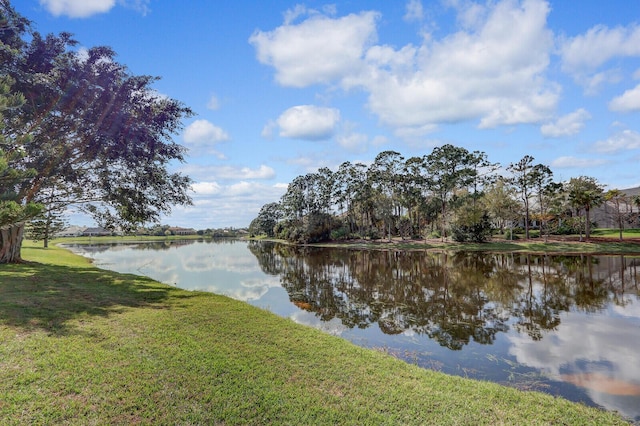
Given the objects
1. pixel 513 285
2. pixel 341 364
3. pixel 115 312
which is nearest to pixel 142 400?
pixel 341 364

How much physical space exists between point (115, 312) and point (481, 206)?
48361 mm

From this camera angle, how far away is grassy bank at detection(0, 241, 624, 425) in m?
4.81

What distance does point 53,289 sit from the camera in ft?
38.8

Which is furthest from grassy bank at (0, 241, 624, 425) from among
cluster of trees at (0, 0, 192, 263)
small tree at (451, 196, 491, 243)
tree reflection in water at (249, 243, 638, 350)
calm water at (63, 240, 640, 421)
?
small tree at (451, 196, 491, 243)

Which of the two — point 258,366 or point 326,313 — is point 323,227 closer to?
point 326,313

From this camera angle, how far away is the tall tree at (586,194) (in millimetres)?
42059

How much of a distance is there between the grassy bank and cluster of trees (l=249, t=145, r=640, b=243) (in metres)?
43.1

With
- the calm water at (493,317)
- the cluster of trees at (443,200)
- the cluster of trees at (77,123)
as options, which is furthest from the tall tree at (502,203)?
the cluster of trees at (77,123)

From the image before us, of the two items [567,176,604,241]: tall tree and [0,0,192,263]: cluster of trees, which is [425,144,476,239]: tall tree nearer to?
[567,176,604,241]: tall tree

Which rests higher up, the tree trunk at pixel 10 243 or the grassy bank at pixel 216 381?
the tree trunk at pixel 10 243

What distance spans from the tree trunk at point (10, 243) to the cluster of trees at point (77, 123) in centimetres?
5

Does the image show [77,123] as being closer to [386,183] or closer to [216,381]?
[216,381]

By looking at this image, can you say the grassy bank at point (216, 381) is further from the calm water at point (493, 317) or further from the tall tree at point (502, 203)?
the tall tree at point (502, 203)

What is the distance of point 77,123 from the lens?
1595cm
